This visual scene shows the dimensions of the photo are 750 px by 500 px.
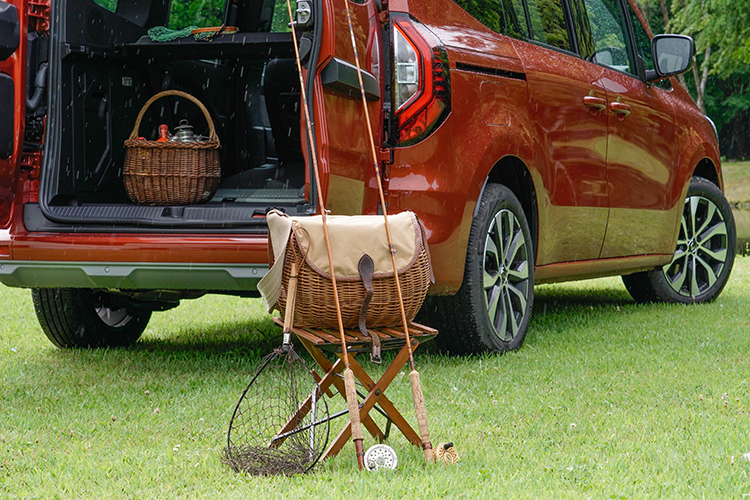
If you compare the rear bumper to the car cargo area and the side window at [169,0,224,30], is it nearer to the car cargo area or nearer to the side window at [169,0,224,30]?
the car cargo area

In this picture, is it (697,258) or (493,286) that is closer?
(493,286)

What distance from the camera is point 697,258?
23.0 ft

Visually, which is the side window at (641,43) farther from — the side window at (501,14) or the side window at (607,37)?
the side window at (501,14)

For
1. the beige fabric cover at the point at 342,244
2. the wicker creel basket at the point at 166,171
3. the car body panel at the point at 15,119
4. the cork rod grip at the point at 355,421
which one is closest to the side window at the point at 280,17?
the wicker creel basket at the point at 166,171

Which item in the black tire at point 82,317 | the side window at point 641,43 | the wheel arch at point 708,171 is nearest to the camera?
the black tire at point 82,317

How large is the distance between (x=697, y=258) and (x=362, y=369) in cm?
469

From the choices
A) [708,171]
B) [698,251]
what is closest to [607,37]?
[708,171]

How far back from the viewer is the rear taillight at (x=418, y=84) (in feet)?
13.7

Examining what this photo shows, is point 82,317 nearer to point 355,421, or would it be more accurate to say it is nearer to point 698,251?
point 355,421

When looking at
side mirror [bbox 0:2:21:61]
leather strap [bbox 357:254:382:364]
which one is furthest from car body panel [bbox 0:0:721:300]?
leather strap [bbox 357:254:382:364]

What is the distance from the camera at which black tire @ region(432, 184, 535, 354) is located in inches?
177

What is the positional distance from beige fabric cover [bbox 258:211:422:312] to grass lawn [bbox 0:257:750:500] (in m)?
0.54

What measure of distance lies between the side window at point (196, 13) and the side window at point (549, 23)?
5.79 feet

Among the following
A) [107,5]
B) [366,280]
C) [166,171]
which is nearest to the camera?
[366,280]
